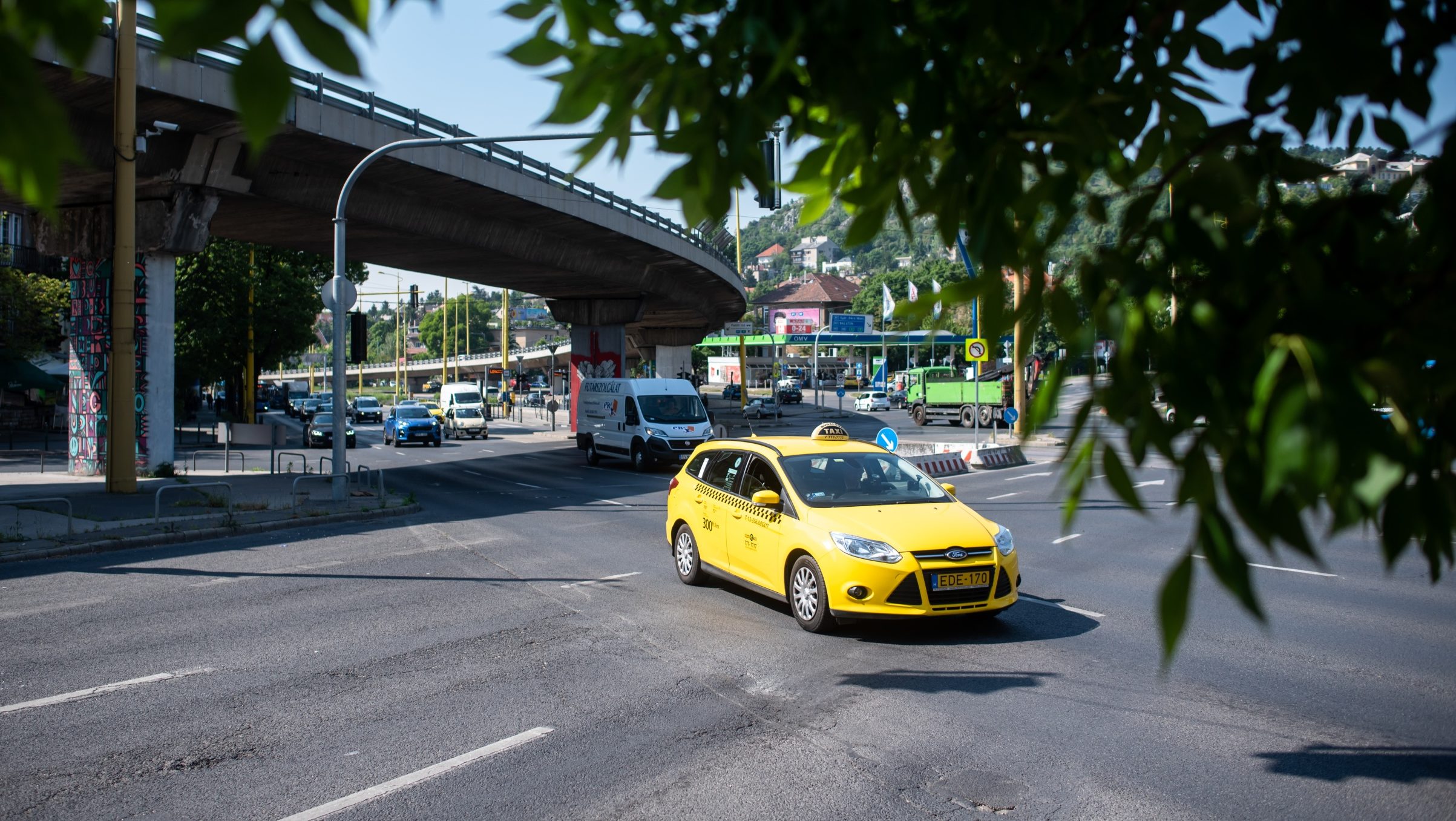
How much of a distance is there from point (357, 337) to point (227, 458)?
10156 millimetres

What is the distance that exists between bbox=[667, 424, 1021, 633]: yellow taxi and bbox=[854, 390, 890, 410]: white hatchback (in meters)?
63.6

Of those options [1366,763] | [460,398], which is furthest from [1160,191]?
[460,398]

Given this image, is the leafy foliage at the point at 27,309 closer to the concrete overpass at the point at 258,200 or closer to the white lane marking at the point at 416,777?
the concrete overpass at the point at 258,200

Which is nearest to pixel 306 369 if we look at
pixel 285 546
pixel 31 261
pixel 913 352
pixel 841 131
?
pixel 913 352

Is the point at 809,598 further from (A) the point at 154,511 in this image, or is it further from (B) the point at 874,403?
(B) the point at 874,403

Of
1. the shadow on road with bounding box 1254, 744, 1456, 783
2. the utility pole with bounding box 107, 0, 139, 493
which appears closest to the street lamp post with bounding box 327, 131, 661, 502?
the utility pole with bounding box 107, 0, 139, 493

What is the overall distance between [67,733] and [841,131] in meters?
6.24

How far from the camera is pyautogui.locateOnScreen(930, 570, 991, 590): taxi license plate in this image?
29.4 ft

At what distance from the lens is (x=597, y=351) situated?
4838cm

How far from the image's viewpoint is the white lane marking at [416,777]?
5352 mm

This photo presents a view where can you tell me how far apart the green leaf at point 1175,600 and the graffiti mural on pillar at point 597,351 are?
45.8m

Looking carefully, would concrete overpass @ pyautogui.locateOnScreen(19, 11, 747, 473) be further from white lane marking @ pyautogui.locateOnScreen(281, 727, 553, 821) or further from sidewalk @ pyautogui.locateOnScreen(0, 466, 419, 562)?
white lane marking @ pyautogui.locateOnScreen(281, 727, 553, 821)

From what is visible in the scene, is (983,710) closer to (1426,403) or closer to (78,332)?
(1426,403)

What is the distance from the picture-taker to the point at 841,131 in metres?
3.04
